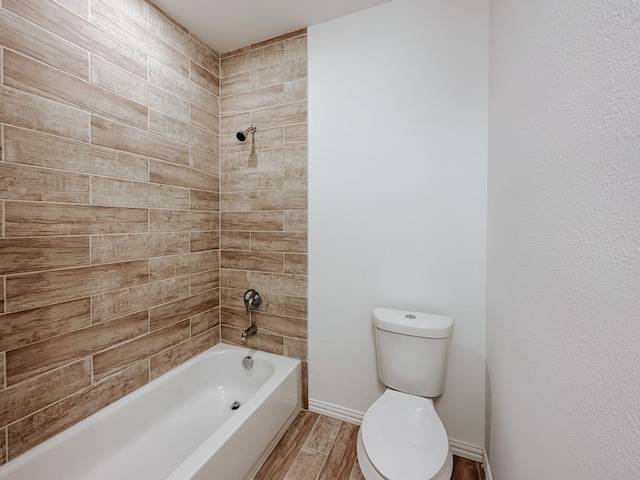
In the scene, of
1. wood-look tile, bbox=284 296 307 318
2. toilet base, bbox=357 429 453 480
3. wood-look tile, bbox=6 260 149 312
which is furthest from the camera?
wood-look tile, bbox=284 296 307 318

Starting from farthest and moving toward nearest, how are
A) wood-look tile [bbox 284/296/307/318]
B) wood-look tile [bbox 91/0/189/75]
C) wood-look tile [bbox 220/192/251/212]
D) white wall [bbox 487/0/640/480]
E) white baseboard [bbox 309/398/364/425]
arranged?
1. wood-look tile [bbox 220/192/251/212]
2. wood-look tile [bbox 284/296/307/318]
3. white baseboard [bbox 309/398/364/425]
4. wood-look tile [bbox 91/0/189/75]
5. white wall [bbox 487/0/640/480]

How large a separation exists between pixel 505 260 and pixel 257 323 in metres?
1.61

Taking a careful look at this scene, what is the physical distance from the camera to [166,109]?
65.7 inches

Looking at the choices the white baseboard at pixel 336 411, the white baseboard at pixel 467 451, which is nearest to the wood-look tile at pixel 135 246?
the white baseboard at pixel 336 411

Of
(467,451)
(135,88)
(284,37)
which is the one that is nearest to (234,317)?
(135,88)

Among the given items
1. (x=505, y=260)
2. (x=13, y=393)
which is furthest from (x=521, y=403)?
(x=13, y=393)

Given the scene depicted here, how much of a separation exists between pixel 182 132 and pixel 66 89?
2.01ft

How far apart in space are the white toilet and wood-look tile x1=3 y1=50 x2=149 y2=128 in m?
1.75

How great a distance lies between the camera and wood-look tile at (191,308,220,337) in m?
1.91

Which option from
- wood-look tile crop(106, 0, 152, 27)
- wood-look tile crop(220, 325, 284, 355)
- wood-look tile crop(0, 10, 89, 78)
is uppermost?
wood-look tile crop(106, 0, 152, 27)

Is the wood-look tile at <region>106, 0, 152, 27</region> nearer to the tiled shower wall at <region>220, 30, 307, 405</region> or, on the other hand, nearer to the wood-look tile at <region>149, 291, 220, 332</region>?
the tiled shower wall at <region>220, 30, 307, 405</region>

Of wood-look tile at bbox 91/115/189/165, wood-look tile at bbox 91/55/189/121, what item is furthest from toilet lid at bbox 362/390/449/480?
wood-look tile at bbox 91/55/189/121

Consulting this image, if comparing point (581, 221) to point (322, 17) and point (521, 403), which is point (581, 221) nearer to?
point (521, 403)

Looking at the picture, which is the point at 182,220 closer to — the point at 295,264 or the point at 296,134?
the point at 295,264
